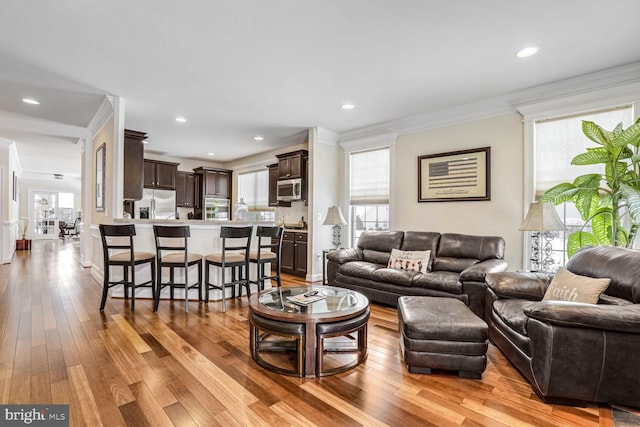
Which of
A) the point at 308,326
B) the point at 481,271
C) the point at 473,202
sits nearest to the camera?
the point at 308,326

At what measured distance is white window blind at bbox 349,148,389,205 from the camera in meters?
5.32

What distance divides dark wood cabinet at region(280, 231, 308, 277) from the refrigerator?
10.0ft

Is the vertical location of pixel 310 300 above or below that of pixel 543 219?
below

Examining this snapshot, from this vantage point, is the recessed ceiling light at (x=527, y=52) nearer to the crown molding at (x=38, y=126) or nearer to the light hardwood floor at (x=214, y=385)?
the light hardwood floor at (x=214, y=385)

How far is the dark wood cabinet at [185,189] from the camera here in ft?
25.2

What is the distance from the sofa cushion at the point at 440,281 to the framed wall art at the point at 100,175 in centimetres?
→ 480

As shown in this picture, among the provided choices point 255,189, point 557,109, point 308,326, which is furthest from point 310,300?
point 255,189

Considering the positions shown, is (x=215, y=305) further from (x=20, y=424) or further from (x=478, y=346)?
(x=478, y=346)

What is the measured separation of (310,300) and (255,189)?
18.6 feet

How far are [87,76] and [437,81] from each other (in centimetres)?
396

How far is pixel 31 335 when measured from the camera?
9.29ft

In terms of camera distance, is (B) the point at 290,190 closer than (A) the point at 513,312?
No

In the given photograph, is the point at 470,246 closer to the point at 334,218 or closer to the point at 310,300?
the point at 334,218

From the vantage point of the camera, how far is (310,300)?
2.62 metres
